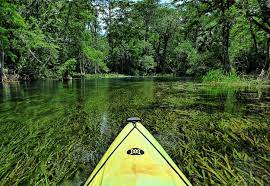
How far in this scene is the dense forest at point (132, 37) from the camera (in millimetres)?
26125

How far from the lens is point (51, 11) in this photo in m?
43.2

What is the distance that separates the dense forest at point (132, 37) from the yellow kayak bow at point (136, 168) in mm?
17087

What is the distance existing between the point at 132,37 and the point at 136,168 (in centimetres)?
6498

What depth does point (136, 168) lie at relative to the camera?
3367 mm

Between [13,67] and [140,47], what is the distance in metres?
34.1

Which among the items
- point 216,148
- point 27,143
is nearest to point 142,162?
point 216,148

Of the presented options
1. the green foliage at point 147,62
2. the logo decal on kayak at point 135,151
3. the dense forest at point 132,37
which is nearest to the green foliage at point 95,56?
the dense forest at point 132,37

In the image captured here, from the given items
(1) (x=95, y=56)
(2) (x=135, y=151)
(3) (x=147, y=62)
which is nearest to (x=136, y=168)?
(2) (x=135, y=151)

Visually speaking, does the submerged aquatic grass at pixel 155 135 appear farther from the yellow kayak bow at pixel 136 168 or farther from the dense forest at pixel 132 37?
the dense forest at pixel 132 37

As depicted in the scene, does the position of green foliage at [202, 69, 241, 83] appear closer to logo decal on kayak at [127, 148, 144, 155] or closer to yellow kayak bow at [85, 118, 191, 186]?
yellow kayak bow at [85, 118, 191, 186]

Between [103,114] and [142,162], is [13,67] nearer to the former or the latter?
[103,114]

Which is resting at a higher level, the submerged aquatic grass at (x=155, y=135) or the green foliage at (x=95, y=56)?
the green foliage at (x=95, y=56)

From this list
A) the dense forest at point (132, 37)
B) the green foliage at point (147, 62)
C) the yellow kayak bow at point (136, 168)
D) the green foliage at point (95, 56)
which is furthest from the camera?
the green foliage at point (147, 62)

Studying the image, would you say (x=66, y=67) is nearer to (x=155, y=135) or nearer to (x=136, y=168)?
(x=155, y=135)
